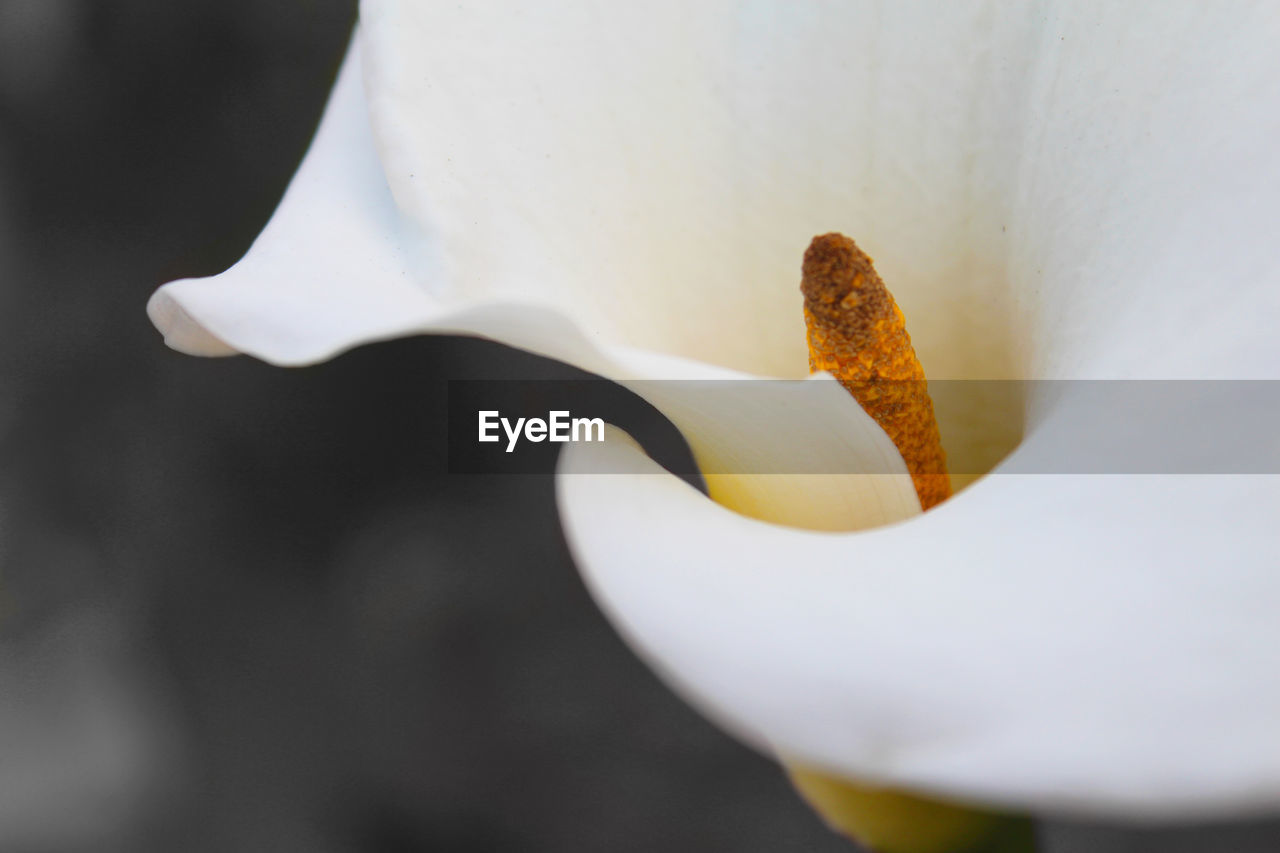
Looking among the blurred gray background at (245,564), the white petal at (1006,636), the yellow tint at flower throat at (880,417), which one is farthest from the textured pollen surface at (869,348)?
the blurred gray background at (245,564)

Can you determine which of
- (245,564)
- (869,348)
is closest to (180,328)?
(869,348)

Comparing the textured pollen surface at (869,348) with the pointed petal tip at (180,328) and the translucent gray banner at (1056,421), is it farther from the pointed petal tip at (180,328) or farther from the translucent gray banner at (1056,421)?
the pointed petal tip at (180,328)

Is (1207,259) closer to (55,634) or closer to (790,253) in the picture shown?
(790,253)

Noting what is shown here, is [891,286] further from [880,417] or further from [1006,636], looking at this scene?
[1006,636]

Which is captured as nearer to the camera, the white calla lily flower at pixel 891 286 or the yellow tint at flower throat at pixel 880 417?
the white calla lily flower at pixel 891 286

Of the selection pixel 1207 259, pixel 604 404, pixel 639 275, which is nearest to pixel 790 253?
pixel 639 275
